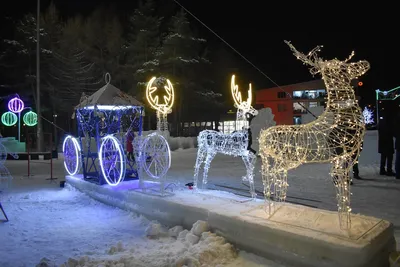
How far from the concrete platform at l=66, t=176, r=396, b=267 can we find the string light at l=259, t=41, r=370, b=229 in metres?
0.29

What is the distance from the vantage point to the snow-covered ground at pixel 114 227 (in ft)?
14.4

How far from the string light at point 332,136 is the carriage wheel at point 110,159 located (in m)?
3.98

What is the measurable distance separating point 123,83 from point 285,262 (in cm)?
2827

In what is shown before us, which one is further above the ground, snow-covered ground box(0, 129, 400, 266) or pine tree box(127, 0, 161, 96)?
pine tree box(127, 0, 161, 96)

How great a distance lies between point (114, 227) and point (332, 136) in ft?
11.9

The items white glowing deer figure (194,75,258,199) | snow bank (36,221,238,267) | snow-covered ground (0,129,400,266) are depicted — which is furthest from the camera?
white glowing deer figure (194,75,258,199)

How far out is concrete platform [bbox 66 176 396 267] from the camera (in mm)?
3711

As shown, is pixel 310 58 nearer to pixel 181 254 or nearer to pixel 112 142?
pixel 181 254

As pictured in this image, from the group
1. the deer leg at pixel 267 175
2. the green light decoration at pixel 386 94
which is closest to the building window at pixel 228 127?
the green light decoration at pixel 386 94

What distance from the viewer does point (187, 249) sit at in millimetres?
4582

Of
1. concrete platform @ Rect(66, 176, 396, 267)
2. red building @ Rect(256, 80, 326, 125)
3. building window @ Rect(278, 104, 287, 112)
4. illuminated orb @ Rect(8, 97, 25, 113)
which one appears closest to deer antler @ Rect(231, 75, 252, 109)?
concrete platform @ Rect(66, 176, 396, 267)

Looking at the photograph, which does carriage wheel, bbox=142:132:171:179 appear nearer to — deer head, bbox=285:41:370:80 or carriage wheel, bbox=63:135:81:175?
carriage wheel, bbox=63:135:81:175

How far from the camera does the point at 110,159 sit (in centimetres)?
831

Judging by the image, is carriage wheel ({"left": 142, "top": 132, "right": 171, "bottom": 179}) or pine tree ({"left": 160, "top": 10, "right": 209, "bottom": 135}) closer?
carriage wheel ({"left": 142, "top": 132, "right": 171, "bottom": 179})
